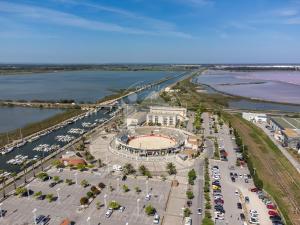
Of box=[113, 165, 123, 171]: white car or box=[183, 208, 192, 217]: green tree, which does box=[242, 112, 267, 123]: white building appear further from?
box=[183, 208, 192, 217]: green tree

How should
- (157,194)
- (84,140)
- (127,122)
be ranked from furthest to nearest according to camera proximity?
(127,122)
(84,140)
(157,194)

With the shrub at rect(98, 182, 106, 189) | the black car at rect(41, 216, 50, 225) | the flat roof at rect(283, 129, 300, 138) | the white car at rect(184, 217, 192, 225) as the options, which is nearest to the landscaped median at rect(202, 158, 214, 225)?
the white car at rect(184, 217, 192, 225)

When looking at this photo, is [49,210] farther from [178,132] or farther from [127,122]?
[127,122]

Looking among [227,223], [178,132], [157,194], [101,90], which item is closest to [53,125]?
[178,132]

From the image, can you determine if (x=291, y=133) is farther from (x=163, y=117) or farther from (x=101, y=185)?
(x=101, y=185)

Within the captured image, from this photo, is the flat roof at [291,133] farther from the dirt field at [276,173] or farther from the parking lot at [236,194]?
the parking lot at [236,194]

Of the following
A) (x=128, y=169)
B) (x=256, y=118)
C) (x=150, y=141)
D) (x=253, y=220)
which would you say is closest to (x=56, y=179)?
(x=128, y=169)
